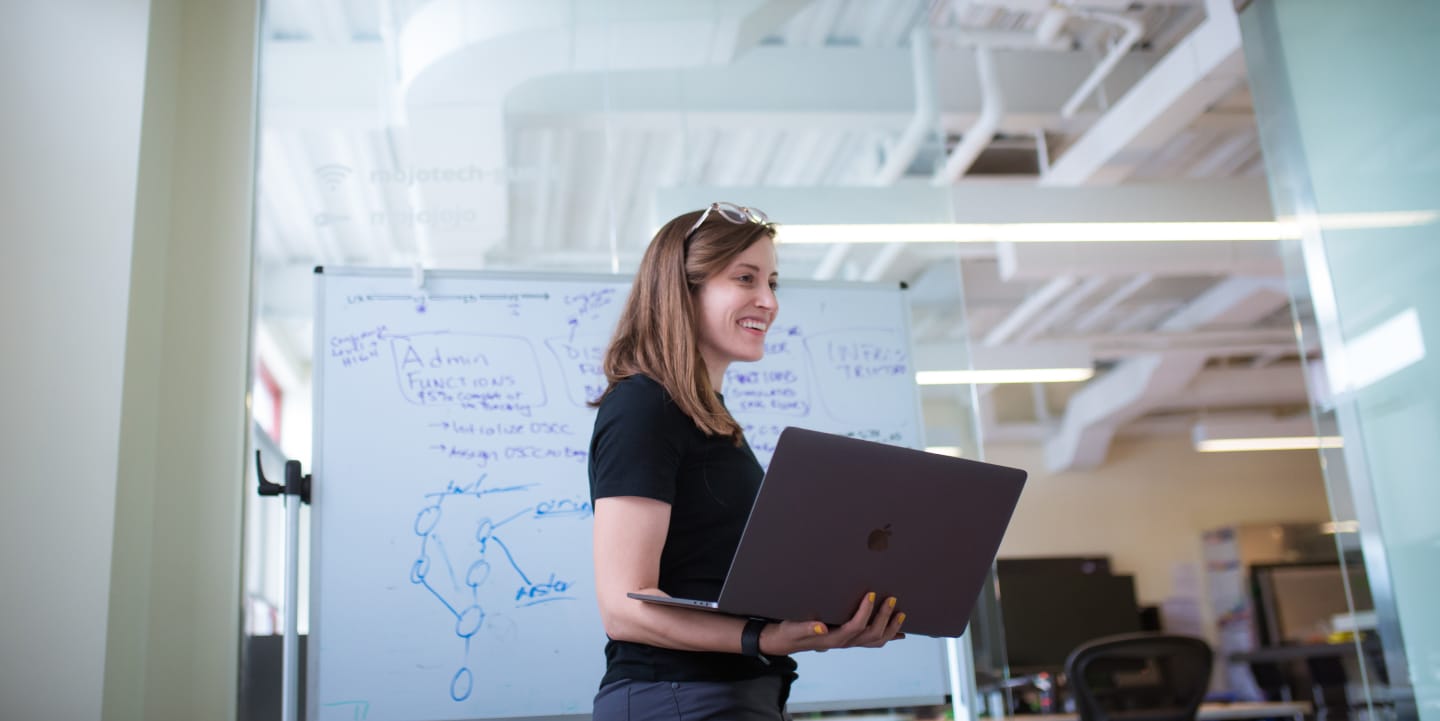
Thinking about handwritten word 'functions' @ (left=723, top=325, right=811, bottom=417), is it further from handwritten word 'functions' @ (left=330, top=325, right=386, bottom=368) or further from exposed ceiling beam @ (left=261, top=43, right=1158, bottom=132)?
exposed ceiling beam @ (left=261, top=43, right=1158, bottom=132)

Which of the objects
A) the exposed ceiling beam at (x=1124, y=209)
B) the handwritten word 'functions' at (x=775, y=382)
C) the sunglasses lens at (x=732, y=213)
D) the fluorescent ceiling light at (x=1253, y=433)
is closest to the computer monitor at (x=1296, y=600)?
the fluorescent ceiling light at (x=1253, y=433)

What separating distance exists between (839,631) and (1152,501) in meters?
10.5

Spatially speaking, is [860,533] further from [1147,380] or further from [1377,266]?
[1147,380]

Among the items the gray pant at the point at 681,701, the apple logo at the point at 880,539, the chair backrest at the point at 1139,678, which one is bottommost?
the chair backrest at the point at 1139,678

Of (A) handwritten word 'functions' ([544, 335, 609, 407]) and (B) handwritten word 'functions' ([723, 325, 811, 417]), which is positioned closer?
(A) handwritten word 'functions' ([544, 335, 609, 407])

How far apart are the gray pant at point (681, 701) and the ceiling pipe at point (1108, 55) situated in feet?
11.9

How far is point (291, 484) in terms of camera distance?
2.37m

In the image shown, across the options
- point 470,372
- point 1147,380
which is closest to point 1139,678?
point 470,372

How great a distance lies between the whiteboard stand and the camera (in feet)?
7.41

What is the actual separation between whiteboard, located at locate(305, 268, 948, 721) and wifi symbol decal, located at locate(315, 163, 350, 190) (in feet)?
2.14

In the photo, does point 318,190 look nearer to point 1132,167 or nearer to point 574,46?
point 574,46

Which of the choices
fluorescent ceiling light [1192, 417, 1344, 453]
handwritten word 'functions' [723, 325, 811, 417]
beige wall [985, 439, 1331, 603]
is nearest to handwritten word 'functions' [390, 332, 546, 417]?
handwritten word 'functions' [723, 325, 811, 417]

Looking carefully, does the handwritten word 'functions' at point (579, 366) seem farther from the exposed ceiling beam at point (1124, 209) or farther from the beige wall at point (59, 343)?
the exposed ceiling beam at point (1124, 209)

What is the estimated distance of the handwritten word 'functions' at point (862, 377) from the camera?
283cm
